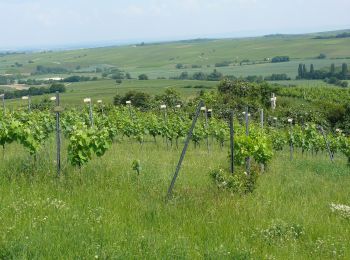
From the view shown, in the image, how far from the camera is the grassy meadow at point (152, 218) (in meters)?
5.49

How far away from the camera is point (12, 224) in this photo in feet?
19.8

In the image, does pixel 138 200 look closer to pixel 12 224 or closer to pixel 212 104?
pixel 12 224

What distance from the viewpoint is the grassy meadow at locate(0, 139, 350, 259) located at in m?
5.49

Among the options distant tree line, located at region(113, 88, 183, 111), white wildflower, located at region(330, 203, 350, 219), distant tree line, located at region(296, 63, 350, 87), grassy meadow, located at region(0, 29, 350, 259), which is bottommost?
distant tree line, located at region(296, 63, 350, 87)

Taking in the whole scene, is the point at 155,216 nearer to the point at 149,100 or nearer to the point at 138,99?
the point at 149,100

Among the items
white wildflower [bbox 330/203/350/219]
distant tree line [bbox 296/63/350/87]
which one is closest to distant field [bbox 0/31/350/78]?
distant tree line [bbox 296/63/350/87]

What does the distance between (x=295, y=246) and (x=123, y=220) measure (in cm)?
245

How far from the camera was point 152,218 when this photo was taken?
6758 millimetres

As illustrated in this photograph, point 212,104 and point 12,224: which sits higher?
point 12,224

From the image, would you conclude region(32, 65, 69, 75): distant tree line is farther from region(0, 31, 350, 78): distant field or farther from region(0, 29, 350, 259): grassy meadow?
region(0, 29, 350, 259): grassy meadow

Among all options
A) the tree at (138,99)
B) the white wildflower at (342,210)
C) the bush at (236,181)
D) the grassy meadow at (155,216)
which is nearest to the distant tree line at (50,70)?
the tree at (138,99)

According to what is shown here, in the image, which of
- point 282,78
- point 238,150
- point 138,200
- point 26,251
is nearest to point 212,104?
point 238,150

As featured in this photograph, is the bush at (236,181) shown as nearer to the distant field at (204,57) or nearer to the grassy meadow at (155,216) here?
the grassy meadow at (155,216)

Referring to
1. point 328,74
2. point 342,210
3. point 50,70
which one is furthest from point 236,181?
point 50,70
